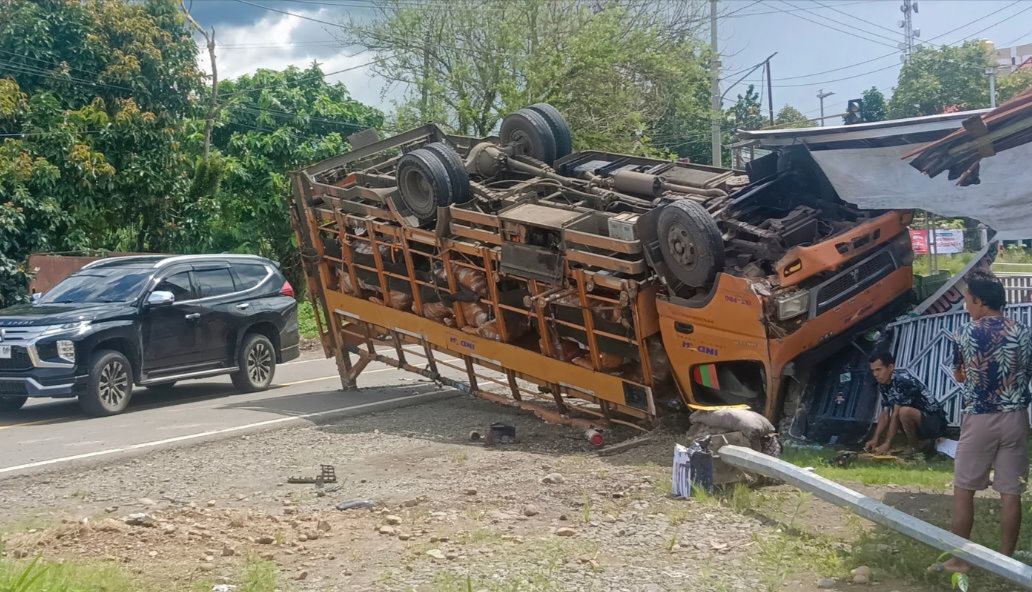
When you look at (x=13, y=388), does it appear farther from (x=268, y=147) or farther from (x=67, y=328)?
(x=268, y=147)

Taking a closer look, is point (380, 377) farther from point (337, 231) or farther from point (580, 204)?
point (580, 204)

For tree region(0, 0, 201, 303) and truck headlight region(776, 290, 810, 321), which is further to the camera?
tree region(0, 0, 201, 303)

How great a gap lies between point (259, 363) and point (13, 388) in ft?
11.5

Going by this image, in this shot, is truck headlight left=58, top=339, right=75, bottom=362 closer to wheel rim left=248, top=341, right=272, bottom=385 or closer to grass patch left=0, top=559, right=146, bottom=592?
wheel rim left=248, top=341, right=272, bottom=385

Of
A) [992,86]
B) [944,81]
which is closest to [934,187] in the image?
[992,86]

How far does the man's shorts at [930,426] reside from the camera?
8336mm

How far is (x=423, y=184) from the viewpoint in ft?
36.7

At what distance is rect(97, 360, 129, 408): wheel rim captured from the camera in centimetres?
1170

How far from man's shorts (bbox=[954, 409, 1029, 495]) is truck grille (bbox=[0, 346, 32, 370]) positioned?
933cm

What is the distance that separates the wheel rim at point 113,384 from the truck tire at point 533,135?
204 inches

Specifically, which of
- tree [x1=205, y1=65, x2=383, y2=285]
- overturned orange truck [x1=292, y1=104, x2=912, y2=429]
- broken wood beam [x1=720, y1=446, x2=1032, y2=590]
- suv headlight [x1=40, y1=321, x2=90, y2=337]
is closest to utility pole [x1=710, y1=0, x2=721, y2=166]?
tree [x1=205, y1=65, x2=383, y2=285]

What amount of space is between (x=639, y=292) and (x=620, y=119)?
1815cm

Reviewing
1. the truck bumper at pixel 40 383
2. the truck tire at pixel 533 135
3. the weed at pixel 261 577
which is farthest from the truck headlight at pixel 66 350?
the weed at pixel 261 577

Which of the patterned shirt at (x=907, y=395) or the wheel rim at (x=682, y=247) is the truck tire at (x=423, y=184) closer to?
the wheel rim at (x=682, y=247)
